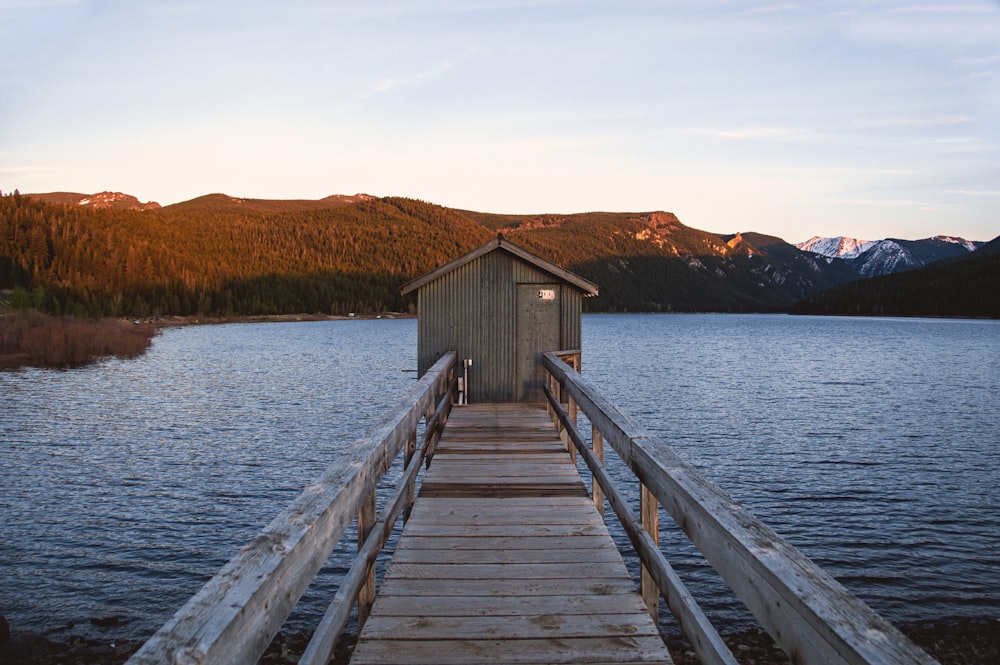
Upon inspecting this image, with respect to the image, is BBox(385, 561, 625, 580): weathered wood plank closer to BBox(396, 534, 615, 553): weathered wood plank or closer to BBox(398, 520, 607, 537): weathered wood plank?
BBox(396, 534, 615, 553): weathered wood plank

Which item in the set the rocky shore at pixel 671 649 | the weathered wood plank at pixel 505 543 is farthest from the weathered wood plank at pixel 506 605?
the rocky shore at pixel 671 649

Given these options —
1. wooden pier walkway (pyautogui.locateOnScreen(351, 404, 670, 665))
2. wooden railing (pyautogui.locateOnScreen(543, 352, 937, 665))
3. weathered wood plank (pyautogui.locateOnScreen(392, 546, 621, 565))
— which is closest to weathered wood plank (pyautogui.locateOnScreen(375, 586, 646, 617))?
wooden pier walkway (pyautogui.locateOnScreen(351, 404, 670, 665))

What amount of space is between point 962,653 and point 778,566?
27.7ft

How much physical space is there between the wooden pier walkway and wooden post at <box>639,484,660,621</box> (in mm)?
85

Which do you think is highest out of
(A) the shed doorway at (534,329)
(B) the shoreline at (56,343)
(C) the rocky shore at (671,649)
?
(A) the shed doorway at (534,329)

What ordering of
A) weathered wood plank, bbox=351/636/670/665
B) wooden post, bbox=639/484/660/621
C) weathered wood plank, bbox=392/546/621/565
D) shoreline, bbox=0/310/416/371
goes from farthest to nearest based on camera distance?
shoreline, bbox=0/310/416/371, weathered wood plank, bbox=392/546/621/565, wooden post, bbox=639/484/660/621, weathered wood plank, bbox=351/636/670/665

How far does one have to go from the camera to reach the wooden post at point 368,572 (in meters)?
4.55

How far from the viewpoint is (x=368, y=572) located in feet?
14.7

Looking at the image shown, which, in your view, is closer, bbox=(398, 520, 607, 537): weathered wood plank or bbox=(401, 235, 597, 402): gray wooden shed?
bbox=(398, 520, 607, 537): weathered wood plank

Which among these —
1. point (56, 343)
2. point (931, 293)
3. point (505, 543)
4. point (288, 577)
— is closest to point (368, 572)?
point (505, 543)

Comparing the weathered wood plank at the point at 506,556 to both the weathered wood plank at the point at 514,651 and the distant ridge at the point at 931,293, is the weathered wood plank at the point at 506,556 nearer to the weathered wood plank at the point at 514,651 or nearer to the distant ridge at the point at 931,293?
the weathered wood plank at the point at 514,651

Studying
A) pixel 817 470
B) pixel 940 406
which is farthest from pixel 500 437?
pixel 940 406

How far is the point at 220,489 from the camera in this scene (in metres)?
15.8

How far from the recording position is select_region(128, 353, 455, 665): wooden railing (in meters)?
2.11
